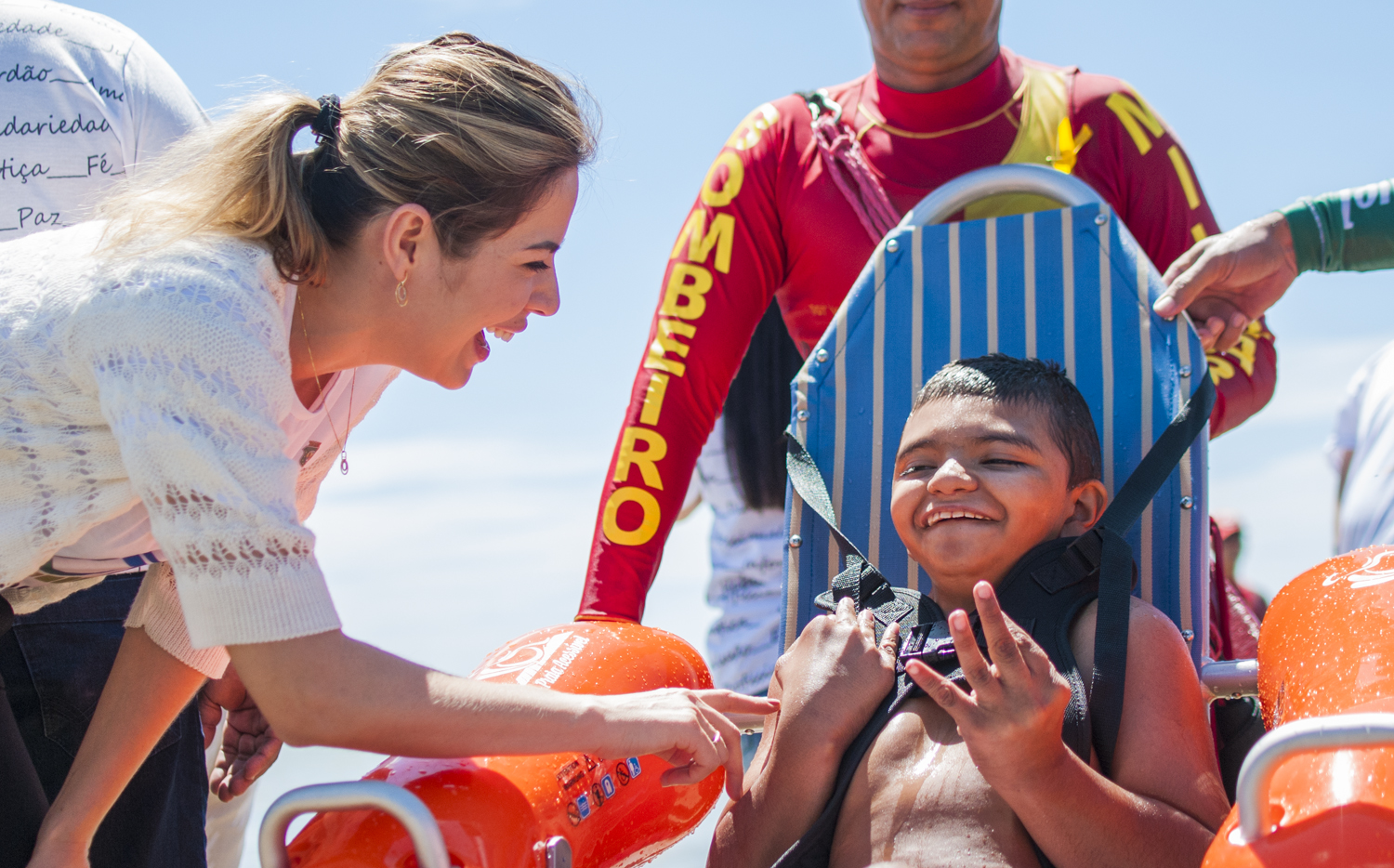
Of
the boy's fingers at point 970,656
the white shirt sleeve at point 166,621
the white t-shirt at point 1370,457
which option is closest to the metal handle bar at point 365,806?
the white shirt sleeve at point 166,621

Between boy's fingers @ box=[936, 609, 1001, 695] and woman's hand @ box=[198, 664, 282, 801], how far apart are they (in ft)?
3.30

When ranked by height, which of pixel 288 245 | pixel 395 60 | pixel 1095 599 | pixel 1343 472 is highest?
pixel 395 60

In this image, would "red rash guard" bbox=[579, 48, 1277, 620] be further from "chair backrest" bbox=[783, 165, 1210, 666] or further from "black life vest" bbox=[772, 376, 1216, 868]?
"black life vest" bbox=[772, 376, 1216, 868]

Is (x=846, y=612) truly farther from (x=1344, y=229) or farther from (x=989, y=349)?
(x=1344, y=229)

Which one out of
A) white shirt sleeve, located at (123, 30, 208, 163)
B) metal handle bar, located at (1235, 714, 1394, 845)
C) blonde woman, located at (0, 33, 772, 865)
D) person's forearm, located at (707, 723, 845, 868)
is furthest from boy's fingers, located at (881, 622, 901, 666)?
white shirt sleeve, located at (123, 30, 208, 163)

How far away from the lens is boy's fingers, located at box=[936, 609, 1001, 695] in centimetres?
124

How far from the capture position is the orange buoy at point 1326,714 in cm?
96

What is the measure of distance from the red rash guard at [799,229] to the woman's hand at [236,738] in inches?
23.3

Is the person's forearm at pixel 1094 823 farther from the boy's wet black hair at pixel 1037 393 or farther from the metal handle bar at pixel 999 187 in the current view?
the metal handle bar at pixel 999 187

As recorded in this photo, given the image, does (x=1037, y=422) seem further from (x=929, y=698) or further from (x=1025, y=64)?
(x=1025, y=64)

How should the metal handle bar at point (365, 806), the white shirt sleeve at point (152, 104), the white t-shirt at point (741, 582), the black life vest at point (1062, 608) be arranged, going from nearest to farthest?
the metal handle bar at point (365, 806), the black life vest at point (1062, 608), the white shirt sleeve at point (152, 104), the white t-shirt at point (741, 582)

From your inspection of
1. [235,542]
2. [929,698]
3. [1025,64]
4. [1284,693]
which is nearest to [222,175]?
[235,542]

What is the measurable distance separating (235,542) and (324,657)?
142mm

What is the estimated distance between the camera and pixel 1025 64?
2520mm
